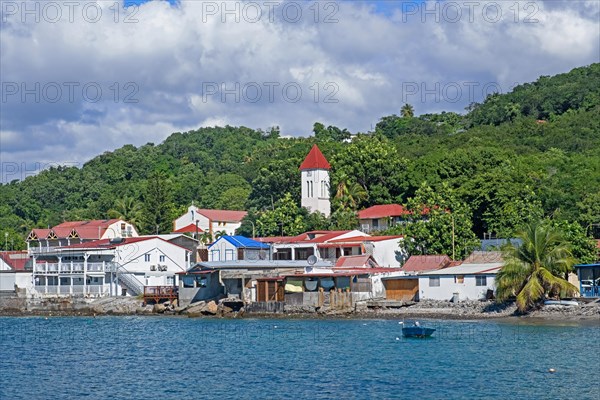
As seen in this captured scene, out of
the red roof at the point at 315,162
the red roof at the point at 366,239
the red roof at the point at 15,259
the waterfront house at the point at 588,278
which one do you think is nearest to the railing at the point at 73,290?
the red roof at the point at 15,259

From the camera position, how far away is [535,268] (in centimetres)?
5553

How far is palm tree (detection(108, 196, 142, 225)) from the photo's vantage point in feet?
351

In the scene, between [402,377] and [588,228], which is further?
[588,228]

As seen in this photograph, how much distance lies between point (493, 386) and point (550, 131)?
3054 inches

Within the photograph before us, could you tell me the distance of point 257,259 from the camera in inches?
2936

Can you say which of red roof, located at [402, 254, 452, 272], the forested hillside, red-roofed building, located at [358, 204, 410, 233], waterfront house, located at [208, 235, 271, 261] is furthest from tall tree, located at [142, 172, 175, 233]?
red roof, located at [402, 254, 452, 272]

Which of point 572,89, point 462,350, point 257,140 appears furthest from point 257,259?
point 257,140

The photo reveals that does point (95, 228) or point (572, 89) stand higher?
point (572, 89)

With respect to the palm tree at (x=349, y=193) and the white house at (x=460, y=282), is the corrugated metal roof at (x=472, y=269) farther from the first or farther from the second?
the palm tree at (x=349, y=193)

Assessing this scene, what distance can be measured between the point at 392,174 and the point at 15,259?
41.0 metres

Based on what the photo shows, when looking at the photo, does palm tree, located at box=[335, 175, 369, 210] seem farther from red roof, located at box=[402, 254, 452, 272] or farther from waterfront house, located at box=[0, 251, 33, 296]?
waterfront house, located at box=[0, 251, 33, 296]

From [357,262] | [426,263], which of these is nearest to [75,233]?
[357,262]

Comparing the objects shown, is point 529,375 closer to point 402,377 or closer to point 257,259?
point 402,377

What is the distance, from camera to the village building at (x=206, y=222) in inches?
3944
